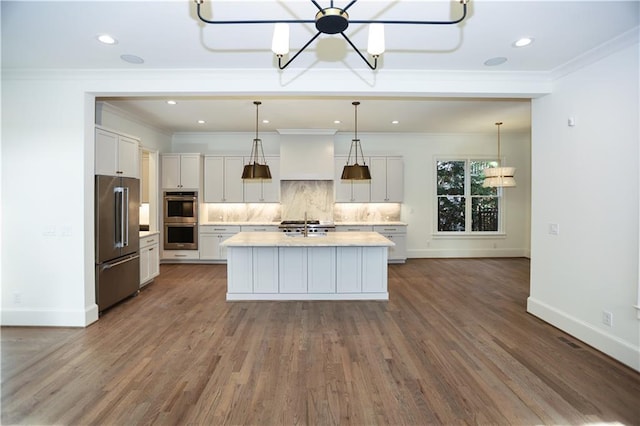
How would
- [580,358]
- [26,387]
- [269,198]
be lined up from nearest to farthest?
[26,387], [580,358], [269,198]

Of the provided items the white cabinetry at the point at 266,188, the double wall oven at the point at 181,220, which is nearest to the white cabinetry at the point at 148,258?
the double wall oven at the point at 181,220

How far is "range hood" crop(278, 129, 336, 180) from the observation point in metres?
6.77

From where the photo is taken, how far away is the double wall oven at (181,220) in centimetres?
671

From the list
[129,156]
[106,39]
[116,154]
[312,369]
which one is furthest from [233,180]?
[312,369]

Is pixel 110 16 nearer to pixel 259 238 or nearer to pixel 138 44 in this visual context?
pixel 138 44

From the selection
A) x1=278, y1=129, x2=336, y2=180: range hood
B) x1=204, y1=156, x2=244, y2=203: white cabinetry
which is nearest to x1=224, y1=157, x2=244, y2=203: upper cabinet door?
x1=204, y1=156, x2=244, y2=203: white cabinetry

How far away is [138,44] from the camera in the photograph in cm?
288

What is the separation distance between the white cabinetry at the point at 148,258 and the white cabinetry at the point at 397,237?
4288 millimetres

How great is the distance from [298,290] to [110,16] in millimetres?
3598

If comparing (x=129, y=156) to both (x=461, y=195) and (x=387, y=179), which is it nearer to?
(x=387, y=179)

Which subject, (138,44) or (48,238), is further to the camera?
(48,238)

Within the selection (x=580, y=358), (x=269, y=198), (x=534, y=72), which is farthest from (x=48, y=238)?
(x=534, y=72)

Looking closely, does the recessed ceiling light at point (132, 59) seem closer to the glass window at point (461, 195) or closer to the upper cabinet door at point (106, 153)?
the upper cabinet door at point (106, 153)

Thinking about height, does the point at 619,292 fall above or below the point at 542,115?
below
